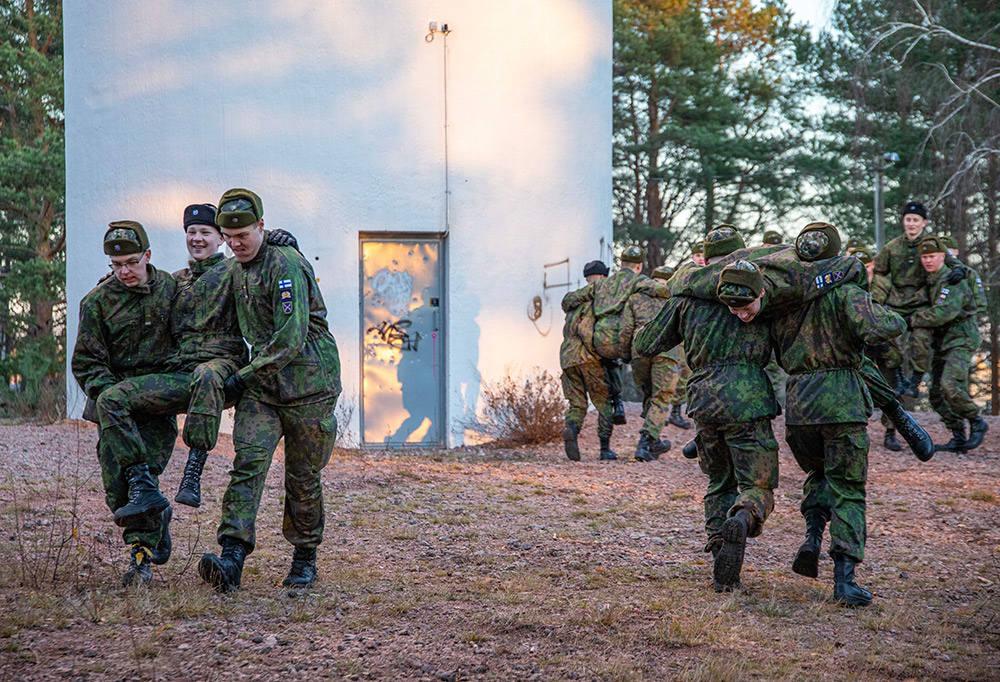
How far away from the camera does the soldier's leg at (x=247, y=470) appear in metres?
Answer: 5.08

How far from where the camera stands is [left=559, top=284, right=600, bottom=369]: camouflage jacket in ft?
34.7

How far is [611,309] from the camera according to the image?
1035 cm

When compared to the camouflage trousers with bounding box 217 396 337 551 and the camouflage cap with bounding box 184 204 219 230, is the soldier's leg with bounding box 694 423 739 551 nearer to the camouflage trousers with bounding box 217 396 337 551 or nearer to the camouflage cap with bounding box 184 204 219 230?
the camouflage trousers with bounding box 217 396 337 551

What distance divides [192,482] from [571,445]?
20.6 ft

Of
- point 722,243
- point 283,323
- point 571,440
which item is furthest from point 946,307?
point 283,323

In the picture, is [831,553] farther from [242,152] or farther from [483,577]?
[242,152]

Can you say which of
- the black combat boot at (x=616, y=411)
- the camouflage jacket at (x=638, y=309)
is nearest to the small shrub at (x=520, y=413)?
the black combat boot at (x=616, y=411)

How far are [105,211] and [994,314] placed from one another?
729 inches

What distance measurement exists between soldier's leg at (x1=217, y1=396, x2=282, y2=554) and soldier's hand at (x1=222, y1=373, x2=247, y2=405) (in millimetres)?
76

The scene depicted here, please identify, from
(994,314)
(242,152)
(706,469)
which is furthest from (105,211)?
(994,314)

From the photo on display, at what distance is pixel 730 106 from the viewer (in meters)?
27.4

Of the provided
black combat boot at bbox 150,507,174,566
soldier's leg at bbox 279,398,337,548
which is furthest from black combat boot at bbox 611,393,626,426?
black combat boot at bbox 150,507,174,566

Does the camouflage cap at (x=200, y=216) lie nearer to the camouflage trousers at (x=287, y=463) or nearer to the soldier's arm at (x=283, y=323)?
the soldier's arm at (x=283, y=323)

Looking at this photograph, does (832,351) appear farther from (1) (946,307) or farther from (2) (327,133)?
(2) (327,133)
